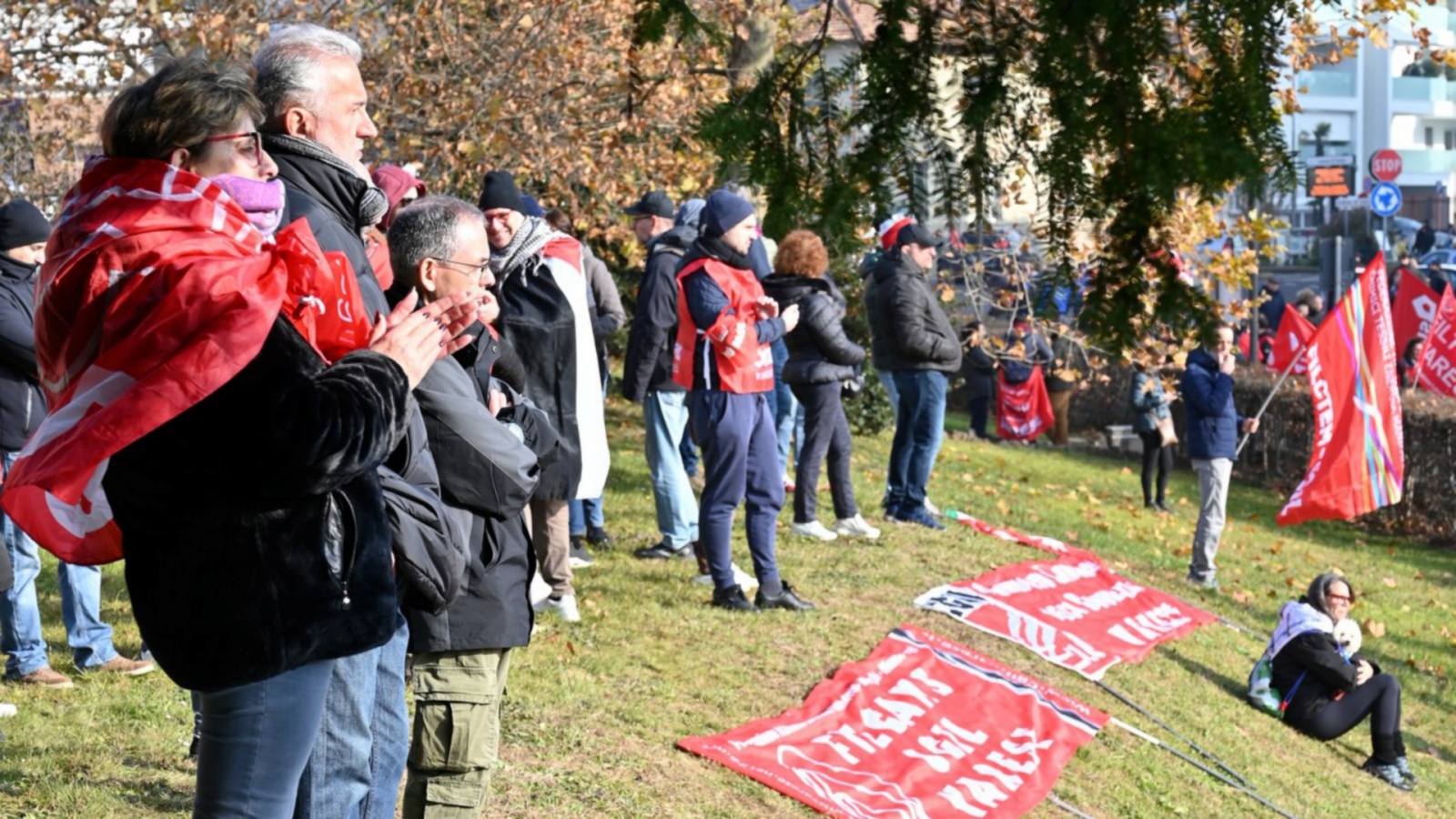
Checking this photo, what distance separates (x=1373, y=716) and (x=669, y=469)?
4140mm

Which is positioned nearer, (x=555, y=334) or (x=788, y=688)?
(x=555, y=334)

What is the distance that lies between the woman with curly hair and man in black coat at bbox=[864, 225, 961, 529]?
0.49 m

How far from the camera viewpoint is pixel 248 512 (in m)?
2.82

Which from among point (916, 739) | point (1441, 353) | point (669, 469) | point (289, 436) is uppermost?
point (289, 436)

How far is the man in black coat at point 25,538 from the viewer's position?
625 centimetres

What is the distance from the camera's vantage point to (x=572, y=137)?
11.7 m

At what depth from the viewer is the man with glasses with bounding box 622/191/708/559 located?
9.05m

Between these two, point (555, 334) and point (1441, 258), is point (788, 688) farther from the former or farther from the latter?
point (1441, 258)

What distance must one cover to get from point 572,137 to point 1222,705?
584 cm

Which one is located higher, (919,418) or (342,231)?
(342,231)

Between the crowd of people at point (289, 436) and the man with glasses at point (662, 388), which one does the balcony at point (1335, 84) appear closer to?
the man with glasses at point (662, 388)

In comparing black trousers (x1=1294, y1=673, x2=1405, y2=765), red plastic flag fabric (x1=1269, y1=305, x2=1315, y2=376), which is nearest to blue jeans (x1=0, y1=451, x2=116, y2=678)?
black trousers (x1=1294, y1=673, x2=1405, y2=765)

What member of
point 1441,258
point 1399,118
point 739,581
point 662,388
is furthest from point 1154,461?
point 1399,118

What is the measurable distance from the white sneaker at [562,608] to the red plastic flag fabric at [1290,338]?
10542mm
